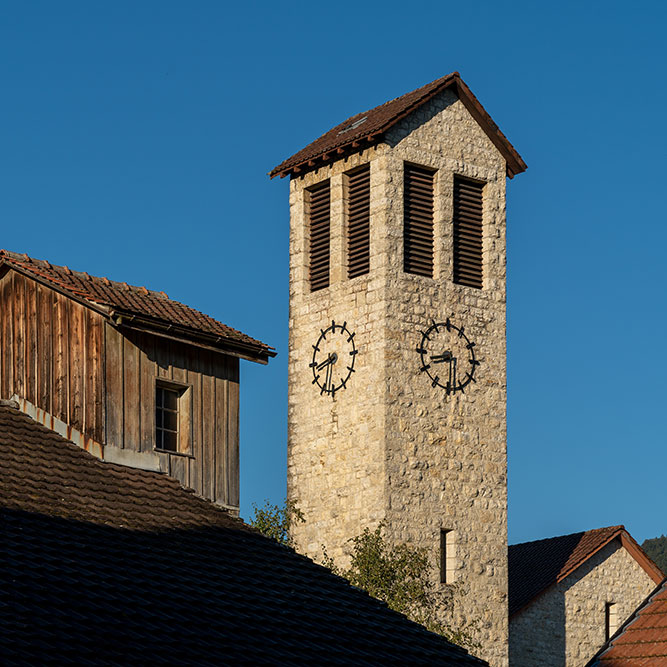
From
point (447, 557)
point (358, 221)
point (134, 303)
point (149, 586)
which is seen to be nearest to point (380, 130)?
point (358, 221)

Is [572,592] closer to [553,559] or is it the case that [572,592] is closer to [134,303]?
[553,559]

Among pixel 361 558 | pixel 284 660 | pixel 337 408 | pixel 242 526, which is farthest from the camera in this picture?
pixel 337 408

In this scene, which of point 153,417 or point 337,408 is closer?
point 153,417

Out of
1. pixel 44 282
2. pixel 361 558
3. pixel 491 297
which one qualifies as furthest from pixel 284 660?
pixel 491 297

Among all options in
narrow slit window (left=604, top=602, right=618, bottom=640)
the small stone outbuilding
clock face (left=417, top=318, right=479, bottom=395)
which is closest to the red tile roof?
the small stone outbuilding

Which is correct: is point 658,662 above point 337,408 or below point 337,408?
below

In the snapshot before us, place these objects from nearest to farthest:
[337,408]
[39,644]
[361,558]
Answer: [39,644] → [361,558] → [337,408]

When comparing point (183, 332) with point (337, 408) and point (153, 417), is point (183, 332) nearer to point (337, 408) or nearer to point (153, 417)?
point (153, 417)

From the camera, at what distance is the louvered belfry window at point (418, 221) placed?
106 ft

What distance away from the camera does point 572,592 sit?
36094 mm

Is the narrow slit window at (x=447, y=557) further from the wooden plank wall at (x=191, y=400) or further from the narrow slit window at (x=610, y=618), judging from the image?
the wooden plank wall at (x=191, y=400)

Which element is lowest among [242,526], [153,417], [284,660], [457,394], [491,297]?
[284,660]

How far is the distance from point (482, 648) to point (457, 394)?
501 cm

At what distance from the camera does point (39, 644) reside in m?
10.4
